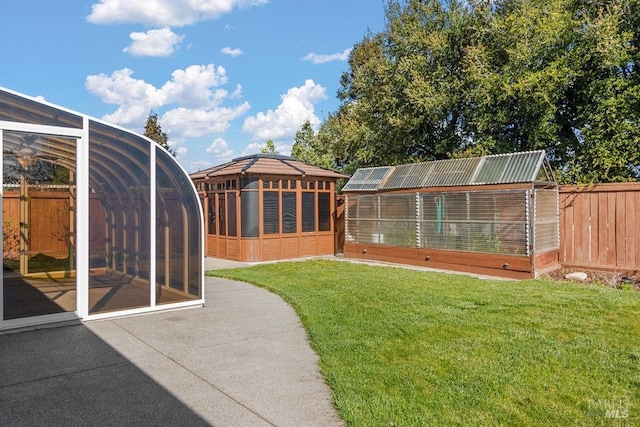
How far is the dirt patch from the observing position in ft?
28.8

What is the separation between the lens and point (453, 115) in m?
16.0

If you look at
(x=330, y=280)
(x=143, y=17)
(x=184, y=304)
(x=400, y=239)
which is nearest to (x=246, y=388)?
(x=184, y=304)

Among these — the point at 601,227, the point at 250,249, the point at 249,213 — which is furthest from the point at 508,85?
the point at 250,249

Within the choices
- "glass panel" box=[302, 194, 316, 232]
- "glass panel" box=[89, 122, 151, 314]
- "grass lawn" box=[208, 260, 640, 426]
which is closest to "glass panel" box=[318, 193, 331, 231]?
"glass panel" box=[302, 194, 316, 232]

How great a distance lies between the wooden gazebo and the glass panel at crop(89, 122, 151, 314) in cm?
565

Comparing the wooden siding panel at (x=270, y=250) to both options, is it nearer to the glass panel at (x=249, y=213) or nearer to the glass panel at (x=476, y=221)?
the glass panel at (x=249, y=213)

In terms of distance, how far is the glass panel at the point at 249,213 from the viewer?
12.5 metres

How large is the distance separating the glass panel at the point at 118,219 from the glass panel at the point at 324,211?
26.1ft

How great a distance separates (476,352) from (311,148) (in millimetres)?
22517

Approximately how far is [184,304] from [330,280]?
10.8ft

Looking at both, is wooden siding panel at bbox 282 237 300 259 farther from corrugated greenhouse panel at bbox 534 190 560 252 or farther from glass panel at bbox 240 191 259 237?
corrugated greenhouse panel at bbox 534 190 560 252

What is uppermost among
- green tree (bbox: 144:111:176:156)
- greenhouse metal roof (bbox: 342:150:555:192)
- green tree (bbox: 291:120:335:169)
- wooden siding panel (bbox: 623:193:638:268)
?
green tree (bbox: 144:111:176:156)

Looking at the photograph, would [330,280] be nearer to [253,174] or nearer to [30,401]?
[253,174]

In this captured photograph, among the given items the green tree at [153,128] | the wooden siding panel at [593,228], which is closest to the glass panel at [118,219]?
the wooden siding panel at [593,228]
